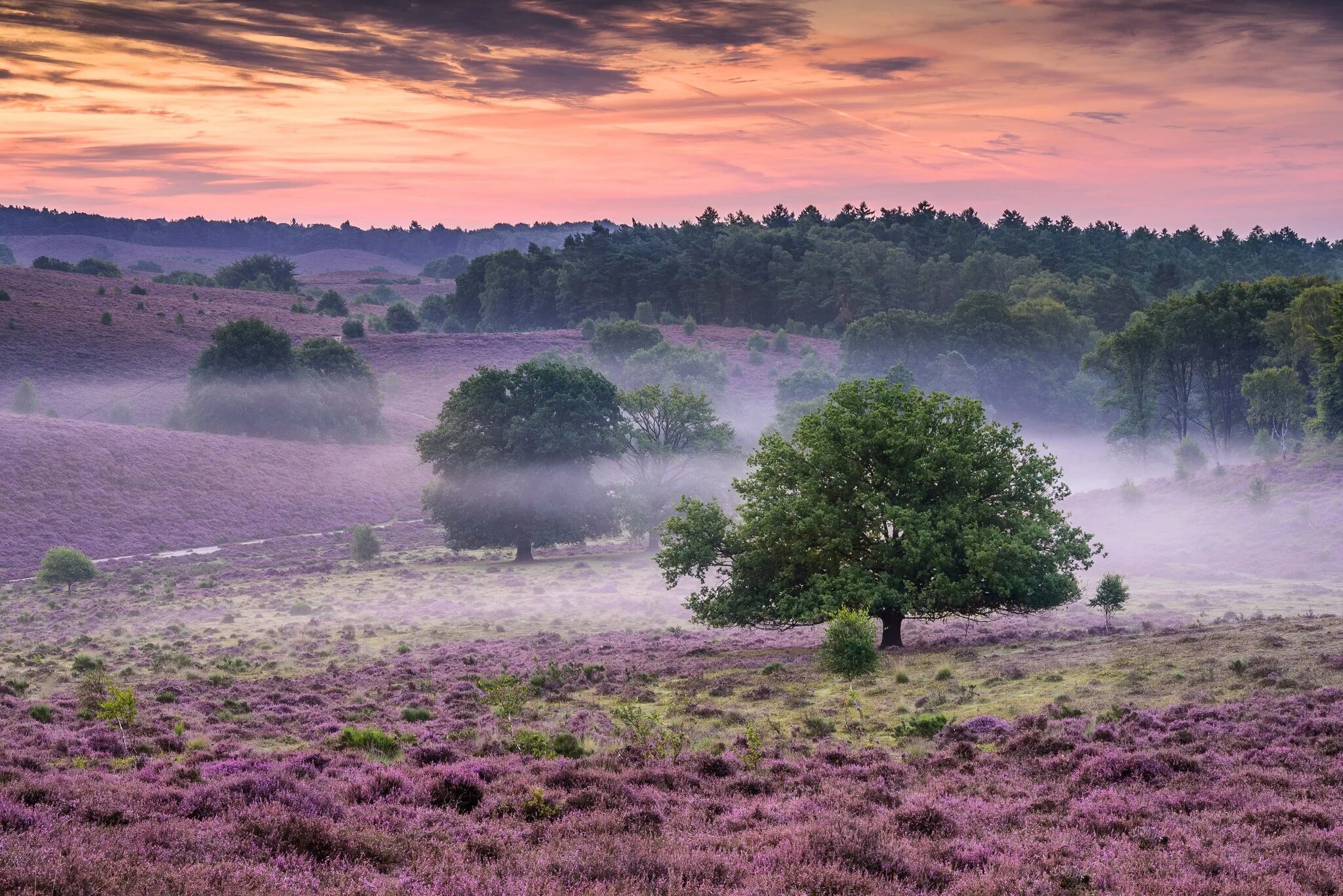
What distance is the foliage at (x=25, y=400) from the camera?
327 feet

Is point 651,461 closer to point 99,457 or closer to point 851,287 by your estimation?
point 99,457

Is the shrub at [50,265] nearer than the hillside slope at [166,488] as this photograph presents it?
No

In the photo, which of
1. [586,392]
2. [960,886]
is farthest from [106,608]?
[960,886]

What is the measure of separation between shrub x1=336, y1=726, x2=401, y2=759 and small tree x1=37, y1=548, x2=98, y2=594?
4216 centimetres

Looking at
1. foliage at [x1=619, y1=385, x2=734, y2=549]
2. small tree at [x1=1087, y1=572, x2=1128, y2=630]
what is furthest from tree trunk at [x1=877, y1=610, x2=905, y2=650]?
foliage at [x1=619, y1=385, x2=734, y2=549]

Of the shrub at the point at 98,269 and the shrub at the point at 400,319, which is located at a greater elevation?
the shrub at the point at 98,269

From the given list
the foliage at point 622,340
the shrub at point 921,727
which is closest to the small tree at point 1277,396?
the foliage at point 622,340

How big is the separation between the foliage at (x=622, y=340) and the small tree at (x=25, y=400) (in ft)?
217

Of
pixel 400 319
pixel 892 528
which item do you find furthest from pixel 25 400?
pixel 892 528

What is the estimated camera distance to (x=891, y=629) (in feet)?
109

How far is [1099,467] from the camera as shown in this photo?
11131cm

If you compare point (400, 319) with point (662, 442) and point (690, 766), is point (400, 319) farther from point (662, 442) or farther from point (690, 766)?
point (690, 766)

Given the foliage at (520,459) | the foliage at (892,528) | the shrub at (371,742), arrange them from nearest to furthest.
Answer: the shrub at (371,742) → the foliage at (892,528) → the foliage at (520,459)

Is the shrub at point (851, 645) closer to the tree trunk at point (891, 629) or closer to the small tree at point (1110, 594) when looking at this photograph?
the tree trunk at point (891, 629)
